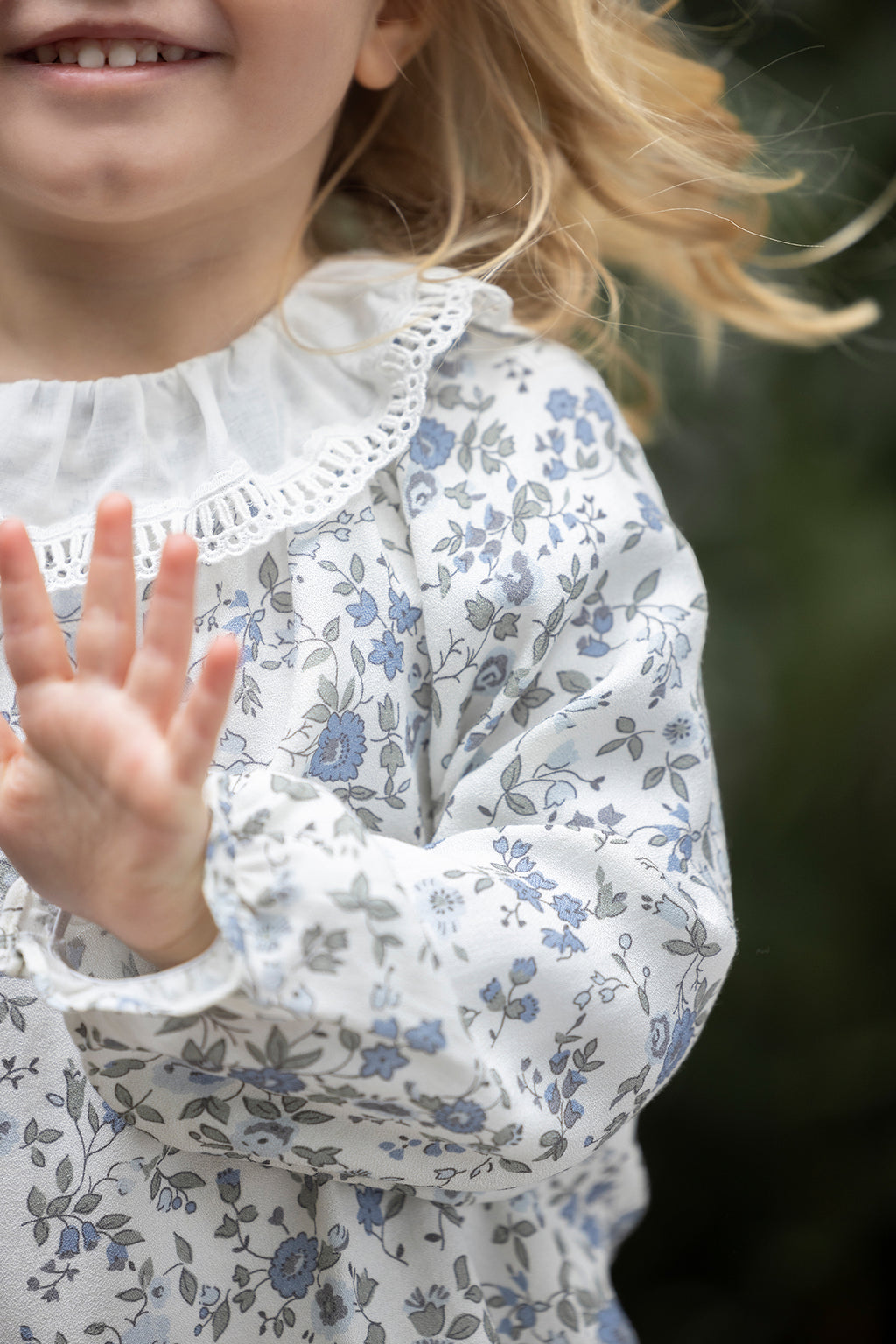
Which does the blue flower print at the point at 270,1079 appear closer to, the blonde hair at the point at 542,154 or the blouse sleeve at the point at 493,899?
the blouse sleeve at the point at 493,899

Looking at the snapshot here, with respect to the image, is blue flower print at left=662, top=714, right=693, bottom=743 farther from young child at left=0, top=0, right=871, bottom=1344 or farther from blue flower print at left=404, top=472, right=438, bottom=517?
blue flower print at left=404, top=472, right=438, bottom=517

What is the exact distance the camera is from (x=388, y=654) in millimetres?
698

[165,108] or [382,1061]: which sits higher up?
[165,108]

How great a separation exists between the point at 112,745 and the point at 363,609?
0.77ft

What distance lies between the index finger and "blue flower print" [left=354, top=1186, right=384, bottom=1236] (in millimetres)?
338

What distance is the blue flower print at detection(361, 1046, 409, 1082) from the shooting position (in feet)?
1.75

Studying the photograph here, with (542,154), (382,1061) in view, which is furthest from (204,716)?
(542,154)

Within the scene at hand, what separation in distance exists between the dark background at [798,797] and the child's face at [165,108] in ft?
1.92

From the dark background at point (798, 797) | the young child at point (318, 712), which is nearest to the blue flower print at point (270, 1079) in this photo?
the young child at point (318, 712)

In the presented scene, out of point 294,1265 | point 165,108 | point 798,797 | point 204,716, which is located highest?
point 165,108

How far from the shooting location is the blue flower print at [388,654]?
70 cm

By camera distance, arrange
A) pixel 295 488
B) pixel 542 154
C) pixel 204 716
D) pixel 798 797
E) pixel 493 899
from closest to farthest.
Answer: pixel 204 716 → pixel 493 899 → pixel 295 488 → pixel 542 154 → pixel 798 797

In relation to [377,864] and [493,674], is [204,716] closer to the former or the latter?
[377,864]

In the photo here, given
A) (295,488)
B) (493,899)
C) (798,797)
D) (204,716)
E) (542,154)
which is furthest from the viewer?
(798,797)
